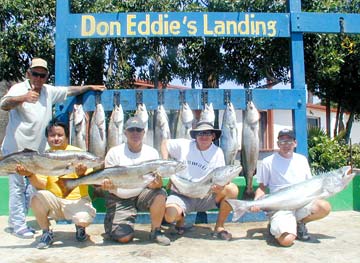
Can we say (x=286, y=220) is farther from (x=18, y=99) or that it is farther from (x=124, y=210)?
(x=18, y=99)

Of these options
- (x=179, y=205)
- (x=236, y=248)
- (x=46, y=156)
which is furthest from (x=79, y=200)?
(x=236, y=248)

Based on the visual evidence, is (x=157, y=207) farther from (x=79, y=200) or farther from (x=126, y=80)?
(x=126, y=80)

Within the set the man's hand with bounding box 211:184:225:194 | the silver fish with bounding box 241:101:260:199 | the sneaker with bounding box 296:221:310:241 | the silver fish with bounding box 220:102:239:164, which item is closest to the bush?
the silver fish with bounding box 241:101:260:199

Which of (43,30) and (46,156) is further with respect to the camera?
(43,30)

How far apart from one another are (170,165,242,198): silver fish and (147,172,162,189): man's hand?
276mm

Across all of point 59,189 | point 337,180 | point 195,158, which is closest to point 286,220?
point 337,180

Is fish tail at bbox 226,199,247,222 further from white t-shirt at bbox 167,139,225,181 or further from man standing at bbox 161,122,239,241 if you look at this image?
white t-shirt at bbox 167,139,225,181

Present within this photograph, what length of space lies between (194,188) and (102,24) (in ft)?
8.60

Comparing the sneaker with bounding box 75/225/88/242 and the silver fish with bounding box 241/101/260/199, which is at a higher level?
the silver fish with bounding box 241/101/260/199

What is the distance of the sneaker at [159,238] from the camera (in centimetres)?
402

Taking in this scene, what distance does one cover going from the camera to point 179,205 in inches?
167

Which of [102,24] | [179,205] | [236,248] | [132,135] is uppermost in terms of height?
[102,24]

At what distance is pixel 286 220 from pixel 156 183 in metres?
1.34

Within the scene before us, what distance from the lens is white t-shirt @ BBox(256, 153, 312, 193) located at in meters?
4.38
